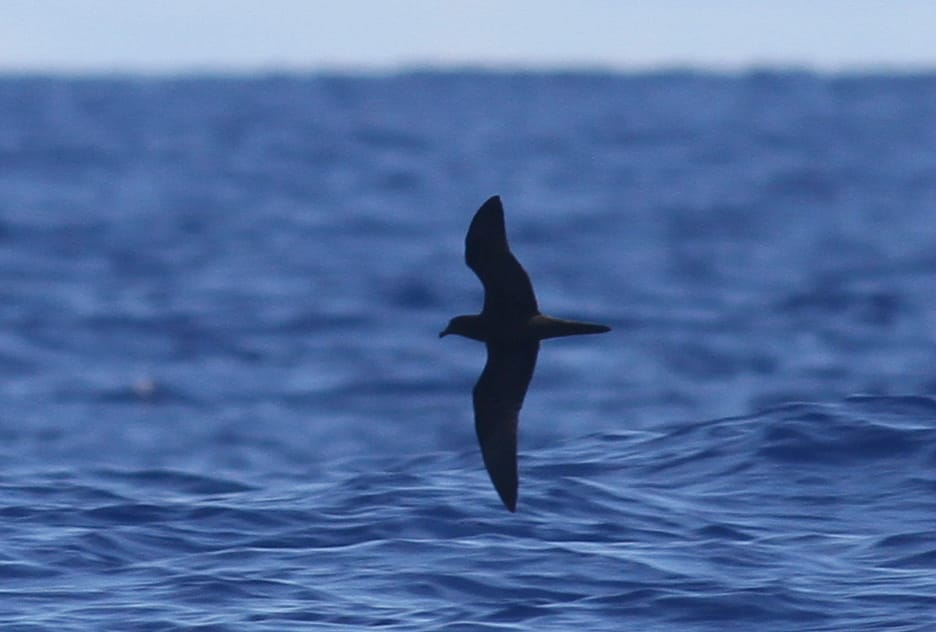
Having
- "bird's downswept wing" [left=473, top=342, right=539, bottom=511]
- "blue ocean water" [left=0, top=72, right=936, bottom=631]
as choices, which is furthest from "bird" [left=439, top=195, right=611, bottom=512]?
"blue ocean water" [left=0, top=72, right=936, bottom=631]

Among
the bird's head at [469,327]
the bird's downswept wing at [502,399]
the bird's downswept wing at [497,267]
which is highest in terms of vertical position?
the bird's downswept wing at [497,267]

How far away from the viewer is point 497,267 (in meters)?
10.6

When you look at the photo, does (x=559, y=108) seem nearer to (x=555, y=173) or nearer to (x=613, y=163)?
(x=613, y=163)

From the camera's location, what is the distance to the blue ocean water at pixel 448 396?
1090 cm

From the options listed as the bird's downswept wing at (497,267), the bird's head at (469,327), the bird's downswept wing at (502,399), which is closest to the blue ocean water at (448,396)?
the bird's downswept wing at (502,399)

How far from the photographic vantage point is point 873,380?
90.0 ft

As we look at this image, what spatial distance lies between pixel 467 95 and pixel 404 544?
16240 cm

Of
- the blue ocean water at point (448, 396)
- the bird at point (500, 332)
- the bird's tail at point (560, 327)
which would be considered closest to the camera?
the bird's tail at point (560, 327)

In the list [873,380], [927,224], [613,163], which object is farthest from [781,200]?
[873,380]

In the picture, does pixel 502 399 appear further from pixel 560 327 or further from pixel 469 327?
pixel 560 327

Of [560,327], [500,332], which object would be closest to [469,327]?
[500,332]

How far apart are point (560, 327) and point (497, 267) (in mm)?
557

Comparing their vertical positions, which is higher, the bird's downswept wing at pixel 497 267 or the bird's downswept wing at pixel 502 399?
the bird's downswept wing at pixel 497 267

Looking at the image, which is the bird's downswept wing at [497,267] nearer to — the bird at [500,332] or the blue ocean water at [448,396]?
the bird at [500,332]
